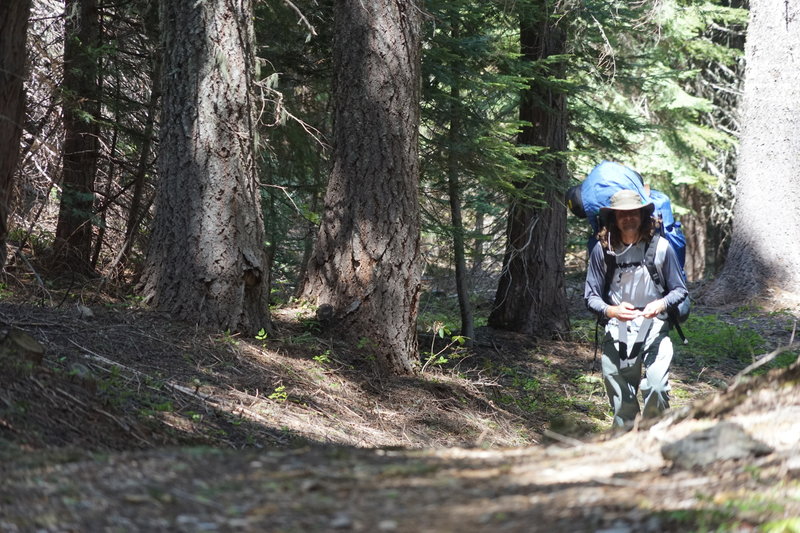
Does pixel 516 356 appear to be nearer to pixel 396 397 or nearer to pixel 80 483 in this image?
pixel 396 397

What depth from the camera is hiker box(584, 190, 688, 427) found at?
607cm

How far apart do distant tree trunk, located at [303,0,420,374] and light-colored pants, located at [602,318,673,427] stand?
2.67 metres

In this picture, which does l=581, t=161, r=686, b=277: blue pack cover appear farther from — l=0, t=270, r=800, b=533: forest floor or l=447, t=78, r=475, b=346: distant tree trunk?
l=447, t=78, r=475, b=346: distant tree trunk

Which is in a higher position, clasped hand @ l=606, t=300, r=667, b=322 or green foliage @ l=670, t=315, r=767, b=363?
clasped hand @ l=606, t=300, r=667, b=322

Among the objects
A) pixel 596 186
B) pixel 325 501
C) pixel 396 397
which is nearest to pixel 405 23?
pixel 596 186

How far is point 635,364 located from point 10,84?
16.3 ft

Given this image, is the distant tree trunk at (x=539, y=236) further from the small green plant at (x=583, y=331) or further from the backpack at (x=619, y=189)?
the backpack at (x=619, y=189)

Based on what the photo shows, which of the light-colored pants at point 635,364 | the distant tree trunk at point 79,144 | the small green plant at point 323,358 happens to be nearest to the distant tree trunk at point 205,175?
the small green plant at point 323,358

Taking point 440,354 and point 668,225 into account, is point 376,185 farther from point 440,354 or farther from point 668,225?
point 668,225

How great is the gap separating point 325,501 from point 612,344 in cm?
384

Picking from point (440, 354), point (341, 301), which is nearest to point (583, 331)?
point (440, 354)

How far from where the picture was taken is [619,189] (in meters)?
6.13

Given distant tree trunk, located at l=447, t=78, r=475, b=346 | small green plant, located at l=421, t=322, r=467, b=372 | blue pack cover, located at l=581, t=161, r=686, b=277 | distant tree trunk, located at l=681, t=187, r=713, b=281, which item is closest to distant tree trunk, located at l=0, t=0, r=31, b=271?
blue pack cover, located at l=581, t=161, r=686, b=277

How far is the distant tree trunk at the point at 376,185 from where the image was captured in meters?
8.37
